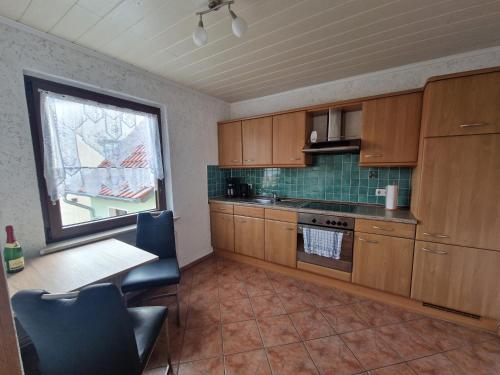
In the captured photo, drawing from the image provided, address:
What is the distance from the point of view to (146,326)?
121 cm

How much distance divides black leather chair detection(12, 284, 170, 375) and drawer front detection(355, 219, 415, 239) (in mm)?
2022

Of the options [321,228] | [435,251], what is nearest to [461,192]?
[435,251]

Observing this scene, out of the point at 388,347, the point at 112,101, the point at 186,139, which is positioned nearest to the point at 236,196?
the point at 186,139

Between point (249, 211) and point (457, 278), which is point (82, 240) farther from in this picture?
point (457, 278)

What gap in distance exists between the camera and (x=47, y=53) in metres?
1.59

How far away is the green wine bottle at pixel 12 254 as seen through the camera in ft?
4.33

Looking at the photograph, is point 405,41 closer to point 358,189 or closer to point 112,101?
point 358,189

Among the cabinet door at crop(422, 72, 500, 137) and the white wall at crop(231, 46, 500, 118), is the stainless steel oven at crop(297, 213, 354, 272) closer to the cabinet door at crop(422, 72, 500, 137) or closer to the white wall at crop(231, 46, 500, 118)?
the cabinet door at crop(422, 72, 500, 137)

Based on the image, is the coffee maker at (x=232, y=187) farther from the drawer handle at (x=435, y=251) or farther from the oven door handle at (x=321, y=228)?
the drawer handle at (x=435, y=251)

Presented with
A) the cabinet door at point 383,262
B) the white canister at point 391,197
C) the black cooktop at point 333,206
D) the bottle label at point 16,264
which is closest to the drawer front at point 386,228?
the cabinet door at point 383,262

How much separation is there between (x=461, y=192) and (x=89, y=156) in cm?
312

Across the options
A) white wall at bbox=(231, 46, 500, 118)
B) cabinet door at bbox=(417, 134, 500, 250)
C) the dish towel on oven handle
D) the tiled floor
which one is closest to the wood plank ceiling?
white wall at bbox=(231, 46, 500, 118)

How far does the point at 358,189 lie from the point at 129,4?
2.65 metres

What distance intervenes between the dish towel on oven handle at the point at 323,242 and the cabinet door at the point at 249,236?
0.60 m
